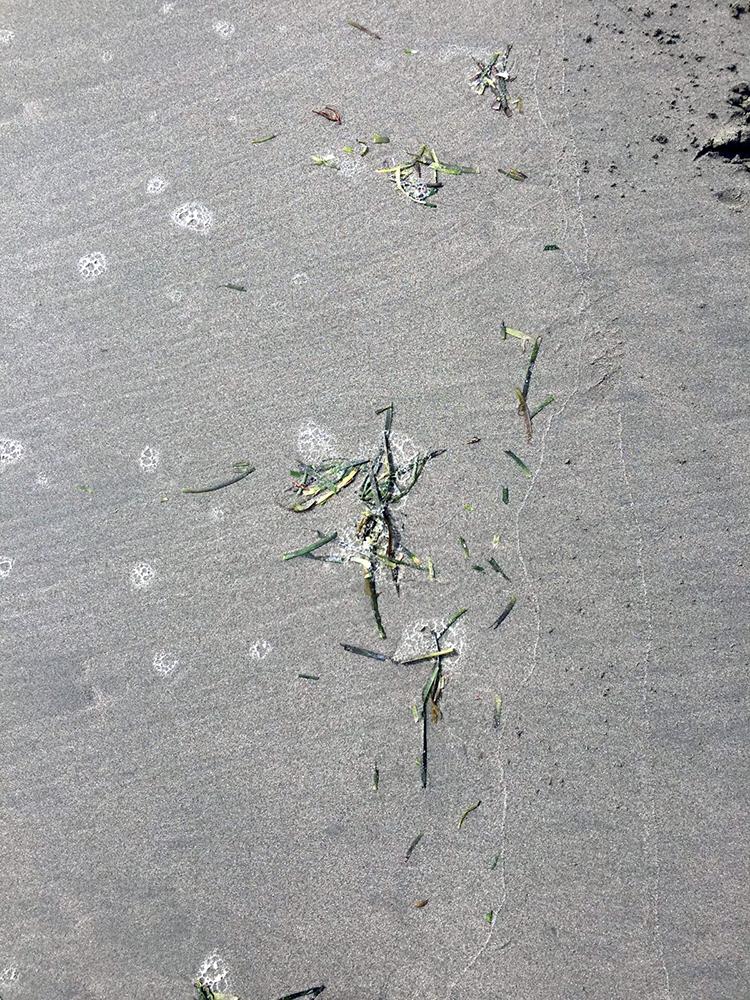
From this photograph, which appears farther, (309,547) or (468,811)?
(309,547)

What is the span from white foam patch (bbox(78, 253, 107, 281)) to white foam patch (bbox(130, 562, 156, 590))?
99 cm

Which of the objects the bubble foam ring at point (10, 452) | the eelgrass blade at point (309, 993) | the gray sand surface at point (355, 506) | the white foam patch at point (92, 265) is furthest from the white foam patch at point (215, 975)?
the white foam patch at point (92, 265)

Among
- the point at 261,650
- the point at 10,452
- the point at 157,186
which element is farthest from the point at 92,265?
the point at 261,650

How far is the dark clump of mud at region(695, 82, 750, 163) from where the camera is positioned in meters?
2.46

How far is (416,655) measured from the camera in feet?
7.39

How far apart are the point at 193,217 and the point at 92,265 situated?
1.22ft

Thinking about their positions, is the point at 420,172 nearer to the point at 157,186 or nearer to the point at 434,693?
the point at 157,186

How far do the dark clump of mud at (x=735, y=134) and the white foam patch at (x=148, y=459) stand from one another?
195 centimetres

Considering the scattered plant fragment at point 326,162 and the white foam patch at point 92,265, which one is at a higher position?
the scattered plant fragment at point 326,162

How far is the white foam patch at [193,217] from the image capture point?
261 cm

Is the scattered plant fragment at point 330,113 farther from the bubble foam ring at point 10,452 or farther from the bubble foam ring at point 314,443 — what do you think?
the bubble foam ring at point 10,452

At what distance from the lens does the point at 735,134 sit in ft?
8.07

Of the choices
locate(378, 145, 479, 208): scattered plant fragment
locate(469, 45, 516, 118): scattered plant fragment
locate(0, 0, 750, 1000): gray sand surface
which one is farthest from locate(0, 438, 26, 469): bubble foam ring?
locate(469, 45, 516, 118): scattered plant fragment

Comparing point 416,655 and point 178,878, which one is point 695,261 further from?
point 178,878
